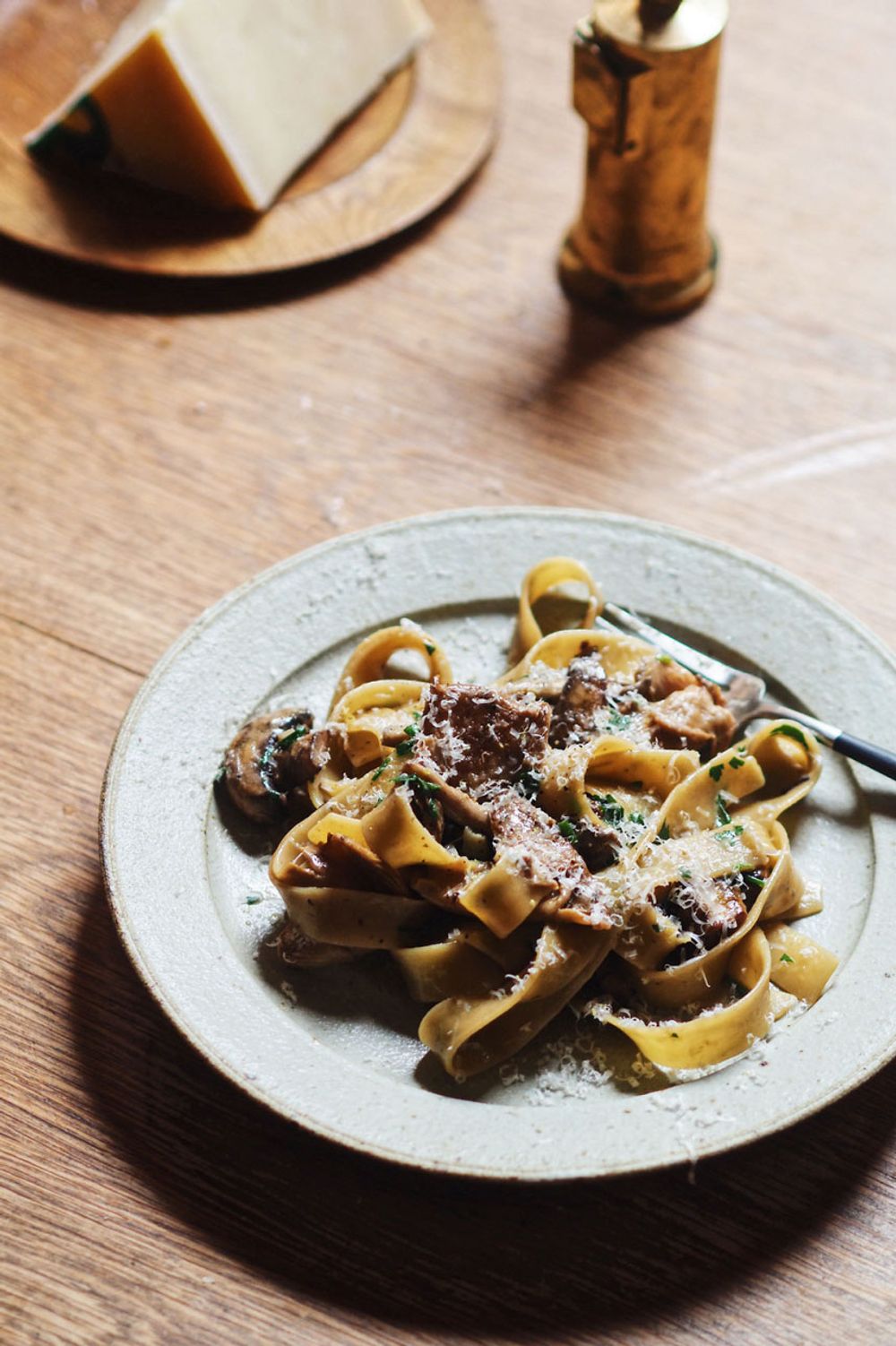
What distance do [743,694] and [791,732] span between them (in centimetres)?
12

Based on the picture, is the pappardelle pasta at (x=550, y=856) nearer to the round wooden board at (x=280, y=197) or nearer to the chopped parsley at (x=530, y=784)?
the chopped parsley at (x=530, y=784)

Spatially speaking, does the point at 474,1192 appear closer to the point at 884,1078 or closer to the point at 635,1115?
the point at 635,1115

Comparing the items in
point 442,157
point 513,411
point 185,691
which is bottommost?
point 513,411

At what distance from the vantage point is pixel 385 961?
1.80m

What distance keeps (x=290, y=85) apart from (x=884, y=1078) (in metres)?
2.41

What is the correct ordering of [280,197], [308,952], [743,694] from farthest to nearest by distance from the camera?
[280,197] → [743,694] → [308,952]

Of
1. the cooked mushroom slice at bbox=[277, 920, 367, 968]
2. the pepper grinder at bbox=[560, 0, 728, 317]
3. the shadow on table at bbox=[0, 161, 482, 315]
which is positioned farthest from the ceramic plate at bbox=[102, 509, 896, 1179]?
the shadow on table at bbox=[0, 161, 482, 315]

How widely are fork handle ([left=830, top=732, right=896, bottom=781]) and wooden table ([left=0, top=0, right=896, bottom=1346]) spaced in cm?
42

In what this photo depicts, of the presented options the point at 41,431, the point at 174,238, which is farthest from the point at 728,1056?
the point at 174,238

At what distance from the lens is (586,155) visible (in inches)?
109

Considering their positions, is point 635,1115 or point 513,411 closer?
point 635,1115

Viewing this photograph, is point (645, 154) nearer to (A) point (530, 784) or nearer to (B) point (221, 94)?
(B) point (221, 94)

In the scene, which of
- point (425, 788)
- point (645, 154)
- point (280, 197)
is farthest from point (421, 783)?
point (280, 197)

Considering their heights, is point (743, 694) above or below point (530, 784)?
below
